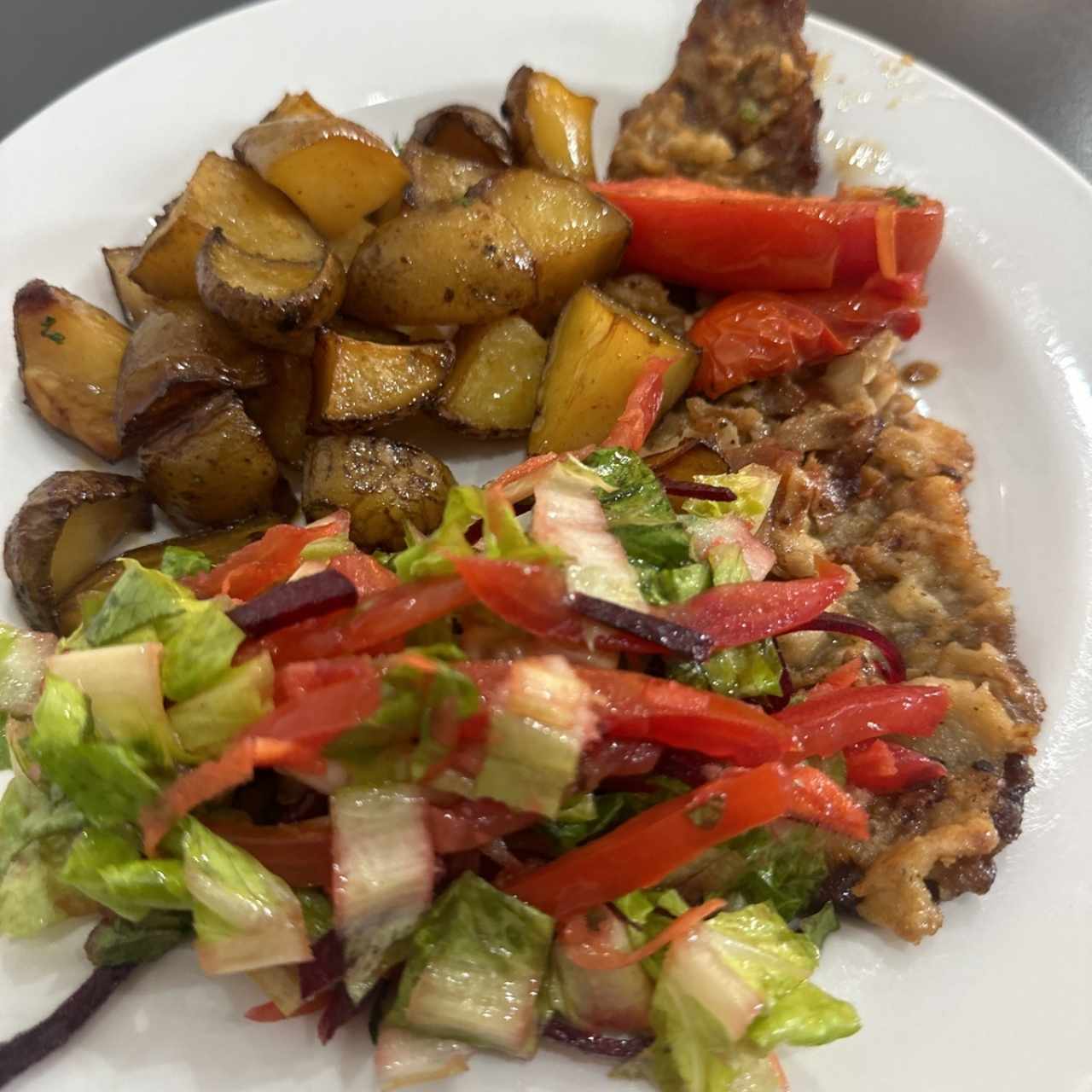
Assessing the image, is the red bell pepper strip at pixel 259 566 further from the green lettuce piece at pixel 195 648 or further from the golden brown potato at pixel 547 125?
the golden brown potato at pixel 547 125

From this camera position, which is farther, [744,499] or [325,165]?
[325,165]

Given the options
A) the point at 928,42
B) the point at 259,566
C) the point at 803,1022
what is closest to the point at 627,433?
the point at 259,566

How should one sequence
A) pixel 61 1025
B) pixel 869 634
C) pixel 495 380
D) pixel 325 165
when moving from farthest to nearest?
pixel 495 380
pixel 325 165
pixel 869 634
pixel 61 1025

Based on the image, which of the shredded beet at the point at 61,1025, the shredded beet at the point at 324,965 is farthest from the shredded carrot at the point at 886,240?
the shredded beet at the point at 61,1025

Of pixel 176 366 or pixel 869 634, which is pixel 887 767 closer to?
pixel 869 634

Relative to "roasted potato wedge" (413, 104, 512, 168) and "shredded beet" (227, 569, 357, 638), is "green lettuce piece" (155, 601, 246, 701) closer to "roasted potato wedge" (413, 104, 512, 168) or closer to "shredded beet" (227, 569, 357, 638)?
"shredded beet" (227, 569, 357, 638)
